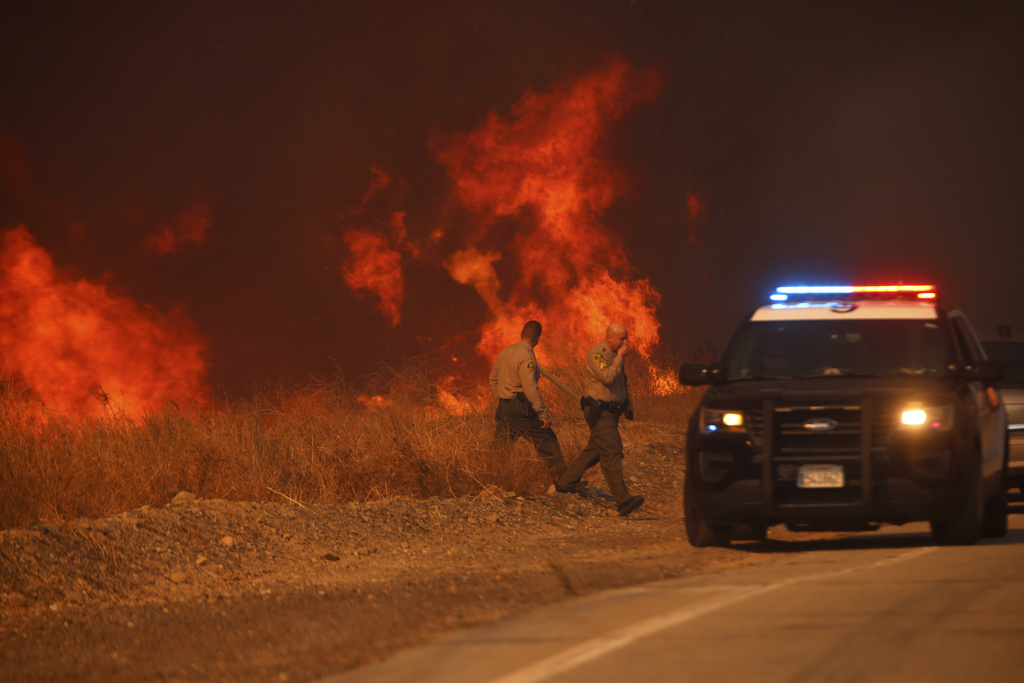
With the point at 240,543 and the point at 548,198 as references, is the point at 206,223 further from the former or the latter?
the point at 240,543

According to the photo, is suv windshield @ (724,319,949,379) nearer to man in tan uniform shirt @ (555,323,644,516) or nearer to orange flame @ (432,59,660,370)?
man in tan uniform shirt @ (555,323,644,516)

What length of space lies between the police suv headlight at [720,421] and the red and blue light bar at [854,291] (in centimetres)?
162

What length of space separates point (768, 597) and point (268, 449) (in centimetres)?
814

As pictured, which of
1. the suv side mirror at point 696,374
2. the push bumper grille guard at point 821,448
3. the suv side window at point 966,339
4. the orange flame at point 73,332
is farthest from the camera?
the orange flame at point 73,332

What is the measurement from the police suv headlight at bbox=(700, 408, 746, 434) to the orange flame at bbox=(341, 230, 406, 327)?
73.7ft

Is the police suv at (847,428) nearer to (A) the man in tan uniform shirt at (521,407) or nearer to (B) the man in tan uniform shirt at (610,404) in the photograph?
(B) the man in tan uniform shirt at (610,404)

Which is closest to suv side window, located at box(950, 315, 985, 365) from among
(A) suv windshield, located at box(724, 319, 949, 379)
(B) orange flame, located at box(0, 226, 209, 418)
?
(A) suv windshield, located at box(724, 319, 949, 379)

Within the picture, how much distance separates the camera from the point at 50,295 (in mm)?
26406

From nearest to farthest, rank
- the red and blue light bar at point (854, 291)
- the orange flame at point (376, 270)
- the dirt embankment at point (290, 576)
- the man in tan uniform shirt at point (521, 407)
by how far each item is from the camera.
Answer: the dirt embankment at point (290, 576) → the red and blue light bar at point (854, 291) → the man in tan uniform shirt at point (521, 407) → the orange flame at point (376, 270)

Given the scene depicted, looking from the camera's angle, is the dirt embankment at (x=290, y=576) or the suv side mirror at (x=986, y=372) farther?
the suv side mirror at (x=986, y=372)

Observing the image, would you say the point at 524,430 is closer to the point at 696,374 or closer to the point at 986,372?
the point at 696,374

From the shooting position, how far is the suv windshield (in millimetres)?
9812

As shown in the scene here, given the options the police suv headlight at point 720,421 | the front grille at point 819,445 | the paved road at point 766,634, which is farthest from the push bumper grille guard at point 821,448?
the paved road at point 766,634

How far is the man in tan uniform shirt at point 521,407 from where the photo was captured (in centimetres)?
1403
